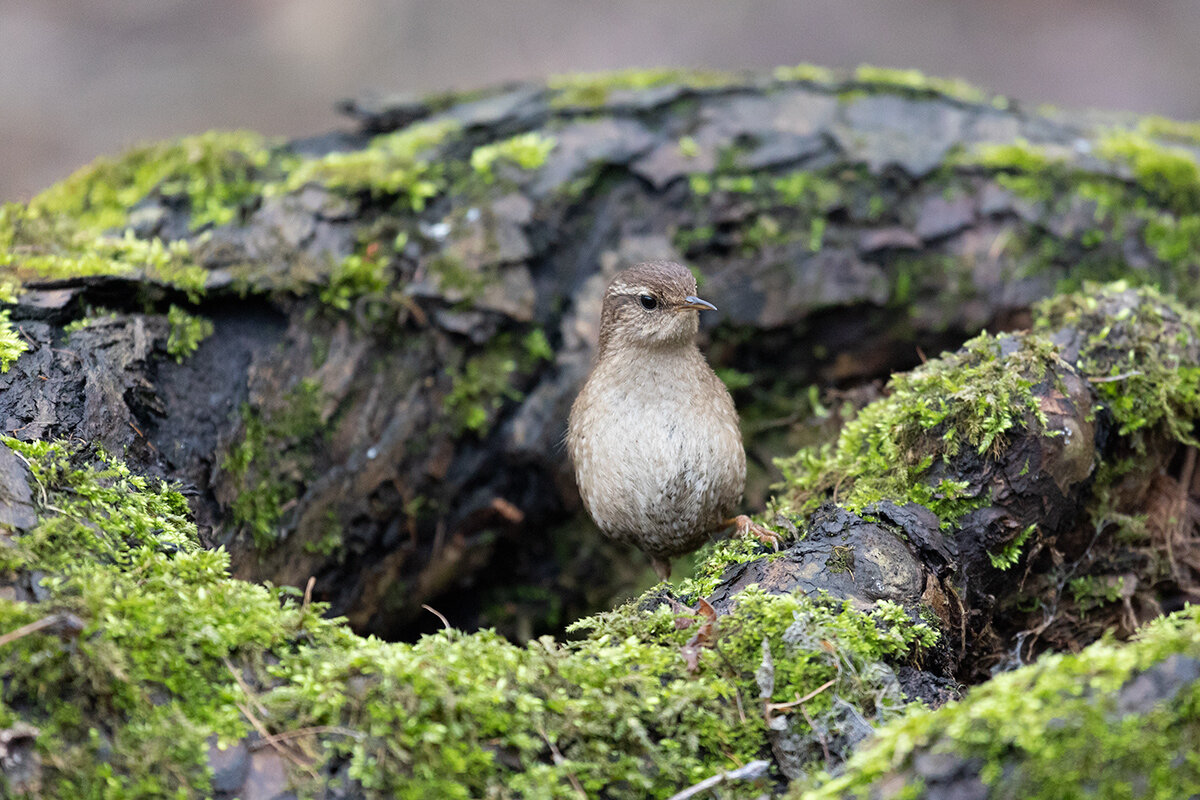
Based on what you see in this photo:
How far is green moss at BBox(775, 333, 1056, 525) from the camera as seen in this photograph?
395 centimetres

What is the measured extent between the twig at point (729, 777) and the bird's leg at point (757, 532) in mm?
1173

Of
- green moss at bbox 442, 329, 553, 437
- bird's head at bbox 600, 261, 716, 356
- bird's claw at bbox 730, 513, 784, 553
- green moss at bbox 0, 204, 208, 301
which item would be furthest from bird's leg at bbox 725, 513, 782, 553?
green moss at bbox 0, 204, 208, 301

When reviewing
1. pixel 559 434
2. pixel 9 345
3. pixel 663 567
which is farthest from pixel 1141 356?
pixel 9 345

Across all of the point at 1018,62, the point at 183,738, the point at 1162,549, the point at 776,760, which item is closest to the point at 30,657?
the point at 183,738

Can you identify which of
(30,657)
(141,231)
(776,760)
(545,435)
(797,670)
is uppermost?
(141,231)

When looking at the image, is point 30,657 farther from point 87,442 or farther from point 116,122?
point 116,122

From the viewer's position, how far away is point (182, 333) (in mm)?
4828

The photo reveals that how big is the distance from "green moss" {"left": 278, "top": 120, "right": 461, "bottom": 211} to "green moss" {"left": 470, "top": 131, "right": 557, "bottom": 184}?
0.26m

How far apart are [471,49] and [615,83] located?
20.9ft

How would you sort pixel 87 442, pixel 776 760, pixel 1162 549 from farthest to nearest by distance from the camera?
pixel 1162 549 < pixel 87 442 < pixel 776 760

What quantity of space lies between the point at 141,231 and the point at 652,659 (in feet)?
14.3

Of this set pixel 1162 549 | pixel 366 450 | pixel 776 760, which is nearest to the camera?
pixel 776 760

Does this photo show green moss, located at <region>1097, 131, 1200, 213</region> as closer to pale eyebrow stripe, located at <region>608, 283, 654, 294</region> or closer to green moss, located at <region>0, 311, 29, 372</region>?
pale eyebrow stripe, located at <region>608, 283, 654, 294</region>

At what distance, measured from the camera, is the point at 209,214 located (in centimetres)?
568
